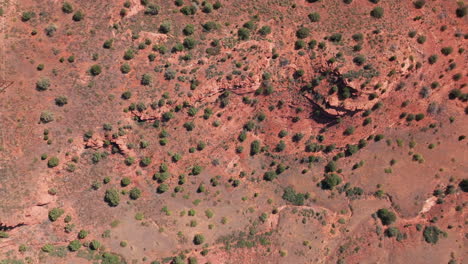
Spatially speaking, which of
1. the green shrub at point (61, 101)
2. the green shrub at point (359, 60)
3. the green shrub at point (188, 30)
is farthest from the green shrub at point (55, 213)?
the green shrub at point (359, 60)

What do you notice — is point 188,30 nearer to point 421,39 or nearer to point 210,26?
point 210,26

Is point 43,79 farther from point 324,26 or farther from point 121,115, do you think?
point 324,26

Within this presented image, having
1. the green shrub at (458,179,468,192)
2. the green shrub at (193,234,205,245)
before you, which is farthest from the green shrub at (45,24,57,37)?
the green shrub at (458,179,468,192)

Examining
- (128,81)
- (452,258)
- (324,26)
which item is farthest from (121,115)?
(452,258)

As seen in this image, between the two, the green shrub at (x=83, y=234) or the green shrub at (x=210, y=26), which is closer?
the green shrub at (x=210, y=26)

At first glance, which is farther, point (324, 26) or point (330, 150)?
point (330, 150)

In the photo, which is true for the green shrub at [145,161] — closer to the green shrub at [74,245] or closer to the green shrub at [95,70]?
the green shrub at [95,70]
